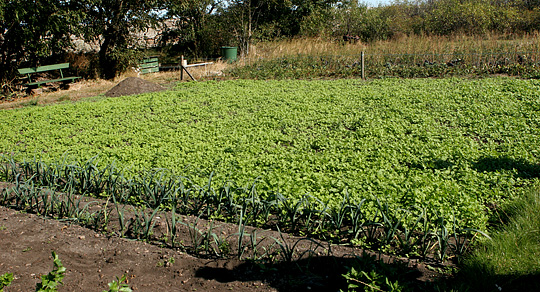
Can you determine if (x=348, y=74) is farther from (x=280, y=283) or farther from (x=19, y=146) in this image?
(x=280, y=283)

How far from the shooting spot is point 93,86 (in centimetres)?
1597

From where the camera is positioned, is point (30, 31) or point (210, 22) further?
point (210, 22)

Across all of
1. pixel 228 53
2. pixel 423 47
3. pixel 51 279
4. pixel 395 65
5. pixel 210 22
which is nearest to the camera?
pixel 51 279

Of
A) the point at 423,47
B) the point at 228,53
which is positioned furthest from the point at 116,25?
the point at 423,47

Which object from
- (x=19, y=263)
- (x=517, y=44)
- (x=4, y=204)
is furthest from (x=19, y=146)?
(x=517, y=44)

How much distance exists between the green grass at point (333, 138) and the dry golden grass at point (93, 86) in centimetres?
259

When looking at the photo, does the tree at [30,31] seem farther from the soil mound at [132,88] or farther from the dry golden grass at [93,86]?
the soil mound at [132,88]

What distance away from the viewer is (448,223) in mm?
3578

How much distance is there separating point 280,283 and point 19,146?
6515 mm

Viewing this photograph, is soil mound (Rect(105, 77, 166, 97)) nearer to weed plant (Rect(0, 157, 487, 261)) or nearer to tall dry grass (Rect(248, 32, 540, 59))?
tall dry grass (Rect(248, 32, 540, 59))

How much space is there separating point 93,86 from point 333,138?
13.1 meters

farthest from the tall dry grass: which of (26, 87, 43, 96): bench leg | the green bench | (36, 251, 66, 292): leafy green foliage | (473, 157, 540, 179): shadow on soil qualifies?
(36, 251, 66, 292): leafy green foliage

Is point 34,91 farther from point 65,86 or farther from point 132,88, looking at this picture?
point 132,88

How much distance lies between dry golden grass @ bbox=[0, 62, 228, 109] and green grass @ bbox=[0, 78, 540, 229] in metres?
2.59
